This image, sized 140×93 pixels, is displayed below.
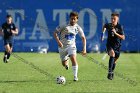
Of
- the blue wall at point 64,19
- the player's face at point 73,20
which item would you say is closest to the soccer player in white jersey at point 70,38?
the player's face at point 73,20

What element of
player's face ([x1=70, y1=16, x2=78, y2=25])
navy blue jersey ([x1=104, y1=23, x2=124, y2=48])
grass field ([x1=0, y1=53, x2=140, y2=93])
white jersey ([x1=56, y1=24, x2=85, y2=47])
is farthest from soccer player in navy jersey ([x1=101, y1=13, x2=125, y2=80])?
player's face ([x1=70, y1=16, x2=78, y2=25])

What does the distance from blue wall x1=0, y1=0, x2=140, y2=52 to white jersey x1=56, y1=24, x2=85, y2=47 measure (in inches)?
724

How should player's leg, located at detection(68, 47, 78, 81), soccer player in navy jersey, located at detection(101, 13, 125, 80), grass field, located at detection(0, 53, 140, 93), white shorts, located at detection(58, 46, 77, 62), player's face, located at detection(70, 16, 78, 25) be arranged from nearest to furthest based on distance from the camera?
1. grass field, located at detection(0, 53, 140, 93)
2. player's face, located at detection(70, 16, 78, 25)
3. player's leg, located at detection(68, 47, 78, 81)
4. white shorts, located at detection(58, 46, 77, 62)
5. soccer player in navy jersey, located at detection(101, 13, 125, 80)

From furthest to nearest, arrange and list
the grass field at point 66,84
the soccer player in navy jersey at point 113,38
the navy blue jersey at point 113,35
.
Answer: the navy blue jersey at point 113,35
the soccer player in navy jersey at point 113,38
the grass field at point 66,84

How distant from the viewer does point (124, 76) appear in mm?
18203

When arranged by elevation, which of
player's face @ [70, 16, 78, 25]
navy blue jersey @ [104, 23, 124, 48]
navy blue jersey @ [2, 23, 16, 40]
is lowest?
navy blue jersey @ [2, 23, 16, 40]

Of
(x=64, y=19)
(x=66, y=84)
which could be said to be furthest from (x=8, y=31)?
(x=64, y=19)

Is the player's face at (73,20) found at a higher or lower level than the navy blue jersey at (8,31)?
higher

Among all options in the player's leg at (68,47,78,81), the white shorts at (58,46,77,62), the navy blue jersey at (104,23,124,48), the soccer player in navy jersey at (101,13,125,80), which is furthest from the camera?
the navy blue jersey at (104,23,124,48)

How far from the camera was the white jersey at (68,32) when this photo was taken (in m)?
16.1

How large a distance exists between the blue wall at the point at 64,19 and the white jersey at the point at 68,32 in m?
18.4

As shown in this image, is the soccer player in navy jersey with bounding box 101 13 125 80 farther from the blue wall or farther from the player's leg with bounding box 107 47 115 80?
the blue wall

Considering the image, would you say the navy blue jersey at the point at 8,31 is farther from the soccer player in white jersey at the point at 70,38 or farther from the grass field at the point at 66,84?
the soccer player in white jersey at the point at 70,38

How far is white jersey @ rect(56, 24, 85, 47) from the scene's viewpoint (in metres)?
16.1
